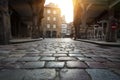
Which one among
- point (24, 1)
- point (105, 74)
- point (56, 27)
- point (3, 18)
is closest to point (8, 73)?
point (105, 74)

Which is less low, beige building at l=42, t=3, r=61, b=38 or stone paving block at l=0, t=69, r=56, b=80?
beige building at l=42, t=3, r=61, b=38

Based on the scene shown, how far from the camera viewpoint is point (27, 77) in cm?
164

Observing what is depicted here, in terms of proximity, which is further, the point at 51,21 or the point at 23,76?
the point at 51,21

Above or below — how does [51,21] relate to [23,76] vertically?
above

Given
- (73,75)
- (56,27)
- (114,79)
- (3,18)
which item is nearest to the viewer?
(114,79)

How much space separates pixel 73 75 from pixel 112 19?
6.70m

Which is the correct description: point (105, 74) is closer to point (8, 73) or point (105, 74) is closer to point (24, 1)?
point (8, 73)

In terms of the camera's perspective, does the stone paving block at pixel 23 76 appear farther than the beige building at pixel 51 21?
No

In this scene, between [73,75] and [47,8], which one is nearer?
[73,75]

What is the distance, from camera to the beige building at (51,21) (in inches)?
1705

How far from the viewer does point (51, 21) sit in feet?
145

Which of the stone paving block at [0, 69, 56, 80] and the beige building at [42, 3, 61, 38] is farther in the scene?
the beige building at [42, 3, 61, 38]

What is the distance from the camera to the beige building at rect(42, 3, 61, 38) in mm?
43297

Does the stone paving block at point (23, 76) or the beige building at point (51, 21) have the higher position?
the beige building at point (51, 21)
